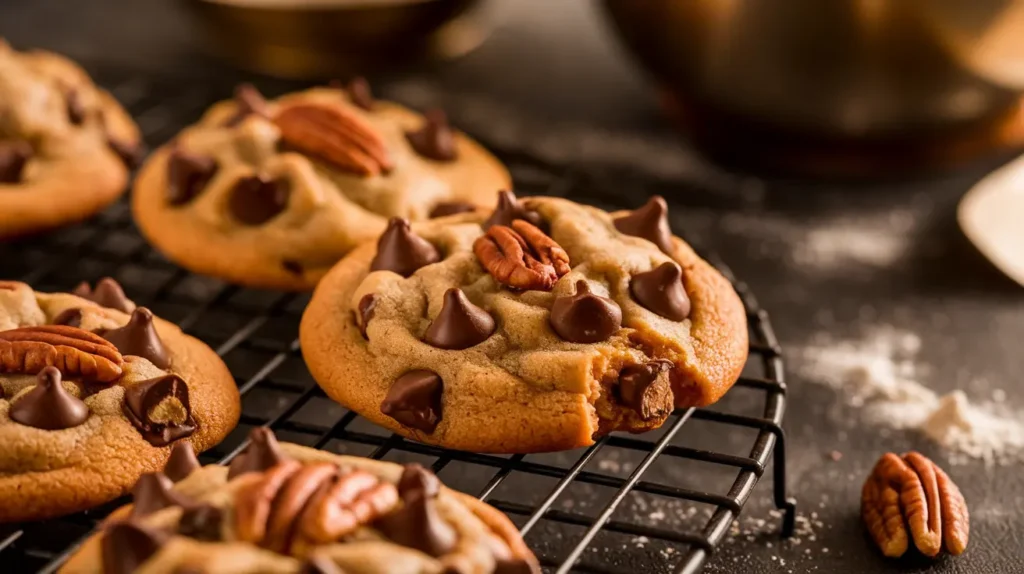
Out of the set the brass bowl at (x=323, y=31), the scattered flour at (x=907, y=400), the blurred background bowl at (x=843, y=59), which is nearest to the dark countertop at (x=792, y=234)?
the scattered flour at (x=907, y=400)

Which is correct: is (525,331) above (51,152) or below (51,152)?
above

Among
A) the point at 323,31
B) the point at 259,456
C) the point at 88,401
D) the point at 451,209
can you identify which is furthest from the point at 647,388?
the point at 323,31

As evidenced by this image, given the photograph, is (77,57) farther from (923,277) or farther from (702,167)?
(923,277)

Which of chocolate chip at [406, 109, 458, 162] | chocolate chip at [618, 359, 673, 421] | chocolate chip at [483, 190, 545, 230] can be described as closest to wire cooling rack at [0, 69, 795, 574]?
chocolate chip at [618, 359, 673, 421]

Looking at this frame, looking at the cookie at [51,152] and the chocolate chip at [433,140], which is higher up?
the chocolate chip at [433,140]

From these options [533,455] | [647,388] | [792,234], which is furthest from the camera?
[792,234]

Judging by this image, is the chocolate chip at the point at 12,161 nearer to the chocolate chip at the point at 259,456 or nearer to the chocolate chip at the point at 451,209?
the chocolate chip at the point at 451,209

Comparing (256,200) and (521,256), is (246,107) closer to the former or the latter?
(256,200)
